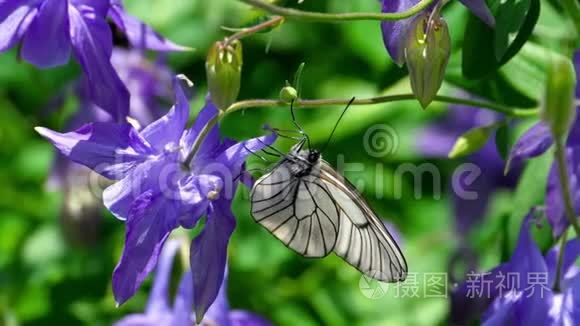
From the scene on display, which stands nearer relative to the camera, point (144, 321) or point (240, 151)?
point (240, 151)

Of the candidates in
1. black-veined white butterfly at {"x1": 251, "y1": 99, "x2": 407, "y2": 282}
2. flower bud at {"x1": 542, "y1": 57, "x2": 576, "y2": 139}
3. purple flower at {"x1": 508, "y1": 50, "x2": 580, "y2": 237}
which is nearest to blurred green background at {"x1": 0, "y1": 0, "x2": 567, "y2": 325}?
purple flower at {"x1": 508, "y1": 50, "x2": 580, "y2": 237}

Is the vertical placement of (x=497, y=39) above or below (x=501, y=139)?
above

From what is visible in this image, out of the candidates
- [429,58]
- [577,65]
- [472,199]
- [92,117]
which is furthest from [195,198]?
[472,199]

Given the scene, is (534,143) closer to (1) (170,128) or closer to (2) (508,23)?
(2) (508,23)

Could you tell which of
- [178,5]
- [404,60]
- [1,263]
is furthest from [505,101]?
[1,263]

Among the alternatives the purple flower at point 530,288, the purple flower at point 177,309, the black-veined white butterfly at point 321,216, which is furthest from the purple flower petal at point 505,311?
the purple flower at point 177,309

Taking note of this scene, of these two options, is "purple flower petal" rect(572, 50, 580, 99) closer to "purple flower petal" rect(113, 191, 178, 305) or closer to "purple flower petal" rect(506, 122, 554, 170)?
"purple flower petal" rect(506, 122, 554, 170)

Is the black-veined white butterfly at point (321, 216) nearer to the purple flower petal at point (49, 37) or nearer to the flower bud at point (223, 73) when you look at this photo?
the flower bud at point (223, 73)
